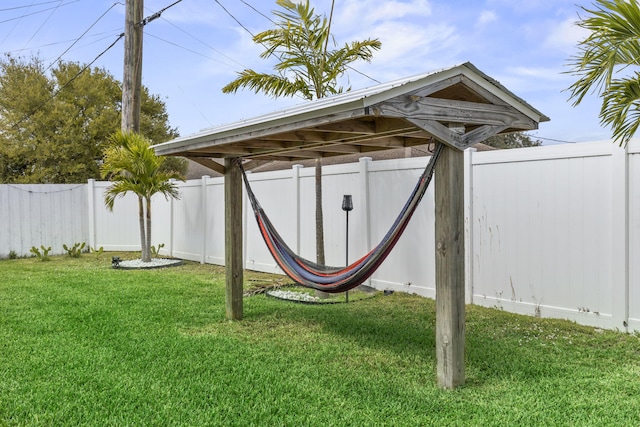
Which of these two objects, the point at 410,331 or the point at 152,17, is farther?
the point at 152,17

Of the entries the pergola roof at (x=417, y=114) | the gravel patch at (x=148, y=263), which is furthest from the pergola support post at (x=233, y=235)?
the gravel patch at (x=148, y=263)

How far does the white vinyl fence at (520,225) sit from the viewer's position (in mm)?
4117

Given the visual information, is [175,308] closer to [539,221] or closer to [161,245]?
[539,221]

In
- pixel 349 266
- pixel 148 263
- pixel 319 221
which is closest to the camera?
pixel 349 266

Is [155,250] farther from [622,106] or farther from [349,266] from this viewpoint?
[622,106]

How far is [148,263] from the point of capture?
8727mm

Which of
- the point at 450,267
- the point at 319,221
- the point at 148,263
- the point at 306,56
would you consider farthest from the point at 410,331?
the point at 148,263

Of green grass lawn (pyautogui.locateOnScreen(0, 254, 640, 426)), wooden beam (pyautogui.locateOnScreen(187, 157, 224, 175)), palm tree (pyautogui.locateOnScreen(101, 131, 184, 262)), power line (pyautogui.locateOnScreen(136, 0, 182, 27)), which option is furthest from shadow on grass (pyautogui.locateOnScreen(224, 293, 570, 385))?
power line (pyautogui.locateOnScreen(136, 0, 182, 27))

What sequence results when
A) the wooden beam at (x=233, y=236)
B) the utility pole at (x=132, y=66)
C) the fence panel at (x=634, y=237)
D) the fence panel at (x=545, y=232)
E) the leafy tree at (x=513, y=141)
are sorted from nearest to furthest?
the fence panel at (x=634, y=237) < the fence panel at (x=545, y=232) < the wooden beam at (x=233, y=236) < the utility pole at (x=132, y=66) < the leafy tree at (x=513, y=141)

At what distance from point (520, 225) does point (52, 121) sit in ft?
44.4

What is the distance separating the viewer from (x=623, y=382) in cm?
302

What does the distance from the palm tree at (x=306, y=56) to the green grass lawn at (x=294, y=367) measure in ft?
6.93

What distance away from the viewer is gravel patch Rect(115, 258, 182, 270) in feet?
27.8

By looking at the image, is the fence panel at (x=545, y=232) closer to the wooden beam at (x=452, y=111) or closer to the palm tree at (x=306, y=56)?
the wooden beam at (x=452, y=111)
